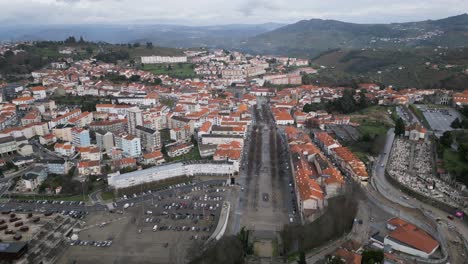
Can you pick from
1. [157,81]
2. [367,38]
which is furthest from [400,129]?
[367,38]

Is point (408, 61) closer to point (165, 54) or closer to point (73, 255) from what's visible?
point (165, 54)

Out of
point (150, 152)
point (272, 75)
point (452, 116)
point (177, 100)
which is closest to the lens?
point (150, 152)

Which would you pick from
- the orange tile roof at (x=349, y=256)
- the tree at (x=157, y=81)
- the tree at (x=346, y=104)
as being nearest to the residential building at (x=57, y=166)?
A: the orange tile roof at (x=349, y=256)

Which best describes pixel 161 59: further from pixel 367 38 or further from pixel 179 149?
pixel 367 38

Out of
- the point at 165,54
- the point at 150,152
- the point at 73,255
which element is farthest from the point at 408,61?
the point at 73,255

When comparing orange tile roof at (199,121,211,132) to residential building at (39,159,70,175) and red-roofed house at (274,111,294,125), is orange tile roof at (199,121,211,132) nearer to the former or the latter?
red-roofed house at (274,111,294,125)

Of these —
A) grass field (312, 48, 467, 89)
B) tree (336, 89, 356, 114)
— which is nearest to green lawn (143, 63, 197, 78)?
grass field (312, 48, 467, 89)

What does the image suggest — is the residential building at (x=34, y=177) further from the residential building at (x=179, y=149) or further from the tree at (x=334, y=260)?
the tree at (x=334, y=260)
